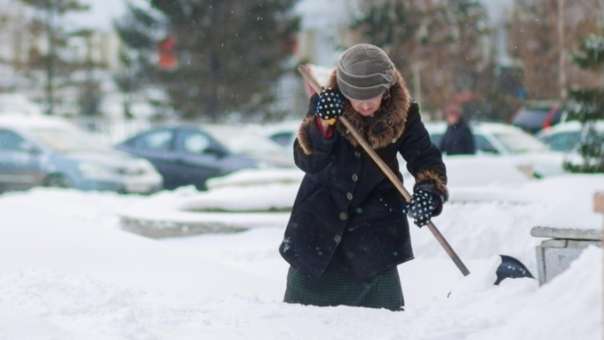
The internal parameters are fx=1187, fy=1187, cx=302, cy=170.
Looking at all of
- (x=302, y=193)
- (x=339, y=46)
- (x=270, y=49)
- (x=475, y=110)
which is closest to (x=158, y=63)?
(x=270, y=49)

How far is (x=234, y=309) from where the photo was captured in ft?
13.3

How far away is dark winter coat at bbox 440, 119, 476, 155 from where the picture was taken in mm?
14281

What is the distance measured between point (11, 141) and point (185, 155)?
102 inches

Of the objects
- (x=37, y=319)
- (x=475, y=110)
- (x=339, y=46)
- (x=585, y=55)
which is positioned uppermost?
(x=37, y=319)

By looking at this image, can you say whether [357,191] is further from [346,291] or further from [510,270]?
[510,270]

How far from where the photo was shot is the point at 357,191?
4543mm

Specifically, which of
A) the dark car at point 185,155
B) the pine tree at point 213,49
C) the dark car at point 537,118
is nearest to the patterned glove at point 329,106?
the dark car at point 185,155

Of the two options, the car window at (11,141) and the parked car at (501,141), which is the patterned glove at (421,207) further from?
the car window at (11,141)

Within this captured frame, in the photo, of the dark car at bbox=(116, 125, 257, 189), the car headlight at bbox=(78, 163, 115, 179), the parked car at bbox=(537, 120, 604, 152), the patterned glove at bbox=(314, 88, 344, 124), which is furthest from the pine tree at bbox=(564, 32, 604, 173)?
the patterned glove at bbox=(314, 88, 344, 124)

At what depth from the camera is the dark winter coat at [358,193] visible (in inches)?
177

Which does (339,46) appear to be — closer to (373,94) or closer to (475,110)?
(475,110)

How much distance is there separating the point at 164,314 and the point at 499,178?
306 inches

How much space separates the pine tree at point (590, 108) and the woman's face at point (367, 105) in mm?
8207

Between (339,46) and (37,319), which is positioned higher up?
(37,319)
